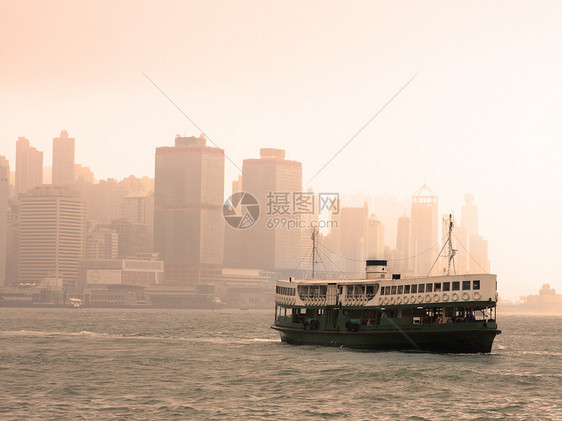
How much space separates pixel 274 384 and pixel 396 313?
24.6 meters

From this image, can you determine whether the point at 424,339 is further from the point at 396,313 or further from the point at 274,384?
the point at 274,384

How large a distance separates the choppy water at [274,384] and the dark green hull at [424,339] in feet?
3.97

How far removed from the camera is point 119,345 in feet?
336

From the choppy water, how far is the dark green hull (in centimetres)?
121

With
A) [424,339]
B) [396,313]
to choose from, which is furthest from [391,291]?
[424,339]

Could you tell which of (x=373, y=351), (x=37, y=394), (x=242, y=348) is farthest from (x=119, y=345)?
(x=37, y=394)

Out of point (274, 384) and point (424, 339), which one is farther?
point (424, 339)

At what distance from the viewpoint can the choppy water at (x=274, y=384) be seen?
53875 millimetres

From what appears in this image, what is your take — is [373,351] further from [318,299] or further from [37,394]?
[37,394]

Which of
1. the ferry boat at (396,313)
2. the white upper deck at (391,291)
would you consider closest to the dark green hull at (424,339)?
the ferry boat at (396,313)

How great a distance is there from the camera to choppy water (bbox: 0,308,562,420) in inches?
2121

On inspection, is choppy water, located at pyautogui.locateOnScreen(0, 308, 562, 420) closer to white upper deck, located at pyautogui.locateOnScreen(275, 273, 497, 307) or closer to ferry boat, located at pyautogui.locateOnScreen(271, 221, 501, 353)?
ferry boat, located at pyautogui.locateOnScreen(271, 221, 501, 353)

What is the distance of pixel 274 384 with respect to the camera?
65.3 m

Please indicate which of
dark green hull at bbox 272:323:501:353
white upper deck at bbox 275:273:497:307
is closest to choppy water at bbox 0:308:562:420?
dark green hull at bbox 272:323:501:353
